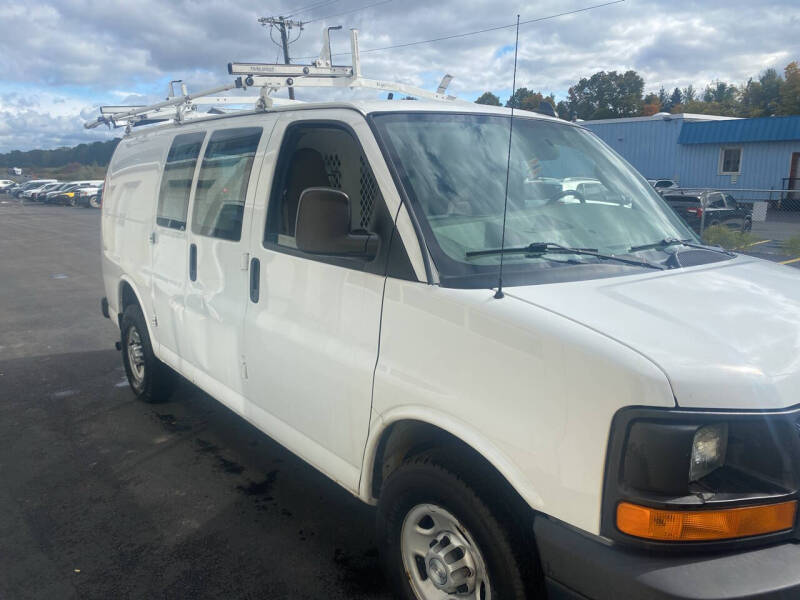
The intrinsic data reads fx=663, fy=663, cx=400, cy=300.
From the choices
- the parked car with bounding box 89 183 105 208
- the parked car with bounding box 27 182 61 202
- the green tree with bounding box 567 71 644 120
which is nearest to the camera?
the parked car with bounding box 89 183 105 208

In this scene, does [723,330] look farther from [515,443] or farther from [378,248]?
[378,248]

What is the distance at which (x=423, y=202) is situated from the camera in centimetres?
262

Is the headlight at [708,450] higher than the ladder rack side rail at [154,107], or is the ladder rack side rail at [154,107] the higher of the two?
the ladder rack side rail at [154,107]

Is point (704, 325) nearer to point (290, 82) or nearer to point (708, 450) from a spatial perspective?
point (708, 450)

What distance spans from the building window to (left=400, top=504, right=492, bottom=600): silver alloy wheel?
120 ft

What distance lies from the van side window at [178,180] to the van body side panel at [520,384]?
7.57ft

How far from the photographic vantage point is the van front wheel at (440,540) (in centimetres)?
219

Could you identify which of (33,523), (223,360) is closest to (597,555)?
(223,360)

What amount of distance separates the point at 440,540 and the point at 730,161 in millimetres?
36913

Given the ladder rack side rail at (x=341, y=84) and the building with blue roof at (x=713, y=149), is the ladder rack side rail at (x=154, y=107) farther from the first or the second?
the building with blue roof at (x=713, y=149)

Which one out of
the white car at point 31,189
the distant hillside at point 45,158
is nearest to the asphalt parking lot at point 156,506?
the white car at point 31,189

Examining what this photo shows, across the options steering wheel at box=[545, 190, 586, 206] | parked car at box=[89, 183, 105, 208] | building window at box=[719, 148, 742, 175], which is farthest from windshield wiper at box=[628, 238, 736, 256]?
building window at box=[719, 148, 742, 175]

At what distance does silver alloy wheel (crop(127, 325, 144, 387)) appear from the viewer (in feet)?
17.8

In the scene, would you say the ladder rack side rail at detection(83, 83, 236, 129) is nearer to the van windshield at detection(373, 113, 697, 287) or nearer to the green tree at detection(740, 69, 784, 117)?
the van windshield at detection(373, 113, 697, 287)
